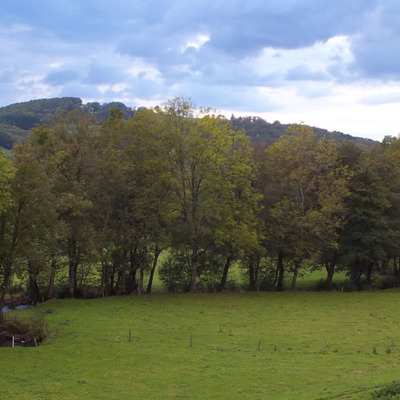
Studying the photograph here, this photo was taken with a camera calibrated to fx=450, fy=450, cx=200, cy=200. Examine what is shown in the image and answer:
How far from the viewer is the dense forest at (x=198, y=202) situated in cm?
4297

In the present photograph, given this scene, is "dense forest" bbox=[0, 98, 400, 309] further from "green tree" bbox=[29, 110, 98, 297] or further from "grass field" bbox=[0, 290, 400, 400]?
"grass field" bbox=[0, 290, 400, 400]

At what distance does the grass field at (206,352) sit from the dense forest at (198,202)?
6.15 m

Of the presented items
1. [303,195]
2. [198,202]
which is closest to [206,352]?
[198,202]

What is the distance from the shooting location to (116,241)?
45.8 m

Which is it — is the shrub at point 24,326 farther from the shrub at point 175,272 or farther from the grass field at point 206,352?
the shrub at point 175,272

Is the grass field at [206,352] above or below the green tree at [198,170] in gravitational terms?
below

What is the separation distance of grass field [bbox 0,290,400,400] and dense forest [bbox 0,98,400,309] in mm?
6146

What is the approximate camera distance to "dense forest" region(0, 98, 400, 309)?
1692 inches

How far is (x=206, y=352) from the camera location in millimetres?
27875

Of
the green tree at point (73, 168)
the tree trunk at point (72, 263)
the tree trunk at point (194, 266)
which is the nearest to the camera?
the green tree at point (73, 168)

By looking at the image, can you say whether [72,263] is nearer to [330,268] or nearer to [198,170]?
[198,170]

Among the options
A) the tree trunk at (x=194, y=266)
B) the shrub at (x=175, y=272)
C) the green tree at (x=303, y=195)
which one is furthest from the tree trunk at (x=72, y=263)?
the green tree at (x=303, y=195)

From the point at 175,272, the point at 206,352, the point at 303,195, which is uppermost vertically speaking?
the point at 303,195

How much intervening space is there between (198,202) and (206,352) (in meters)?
24.0
